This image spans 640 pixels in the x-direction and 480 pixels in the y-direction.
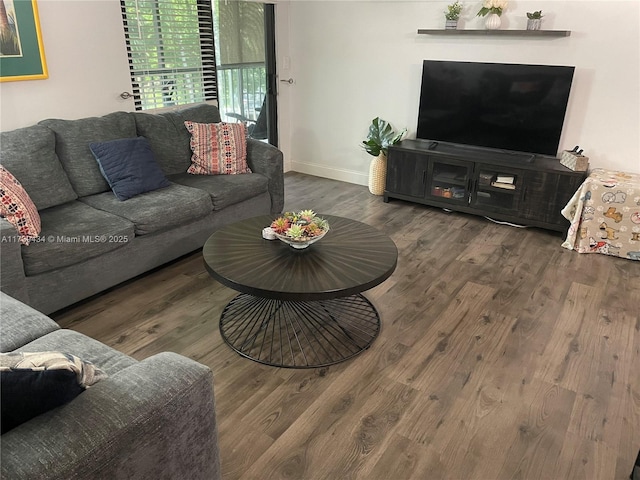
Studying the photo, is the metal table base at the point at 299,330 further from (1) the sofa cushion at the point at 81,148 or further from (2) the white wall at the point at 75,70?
(2) the white wall at the point at 75,70

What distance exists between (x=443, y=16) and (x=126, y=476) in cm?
433

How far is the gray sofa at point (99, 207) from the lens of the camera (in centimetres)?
250

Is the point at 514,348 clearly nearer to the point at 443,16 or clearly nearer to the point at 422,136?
the point at 422,136

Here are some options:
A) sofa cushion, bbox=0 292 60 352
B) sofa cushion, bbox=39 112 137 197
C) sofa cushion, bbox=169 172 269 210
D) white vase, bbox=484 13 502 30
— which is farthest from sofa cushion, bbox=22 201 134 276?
white vase, bbox=484 13 502 30

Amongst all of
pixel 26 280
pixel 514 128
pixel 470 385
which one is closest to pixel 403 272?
pixel 470 385

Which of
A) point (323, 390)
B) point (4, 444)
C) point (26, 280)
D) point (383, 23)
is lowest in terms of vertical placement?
point (323, 390)

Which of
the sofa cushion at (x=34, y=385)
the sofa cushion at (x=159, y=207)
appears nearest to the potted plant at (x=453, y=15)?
the sofa cushion at (x=159, y=207)

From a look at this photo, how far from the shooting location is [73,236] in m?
2.59

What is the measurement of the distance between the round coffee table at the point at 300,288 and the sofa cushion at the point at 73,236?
63cm

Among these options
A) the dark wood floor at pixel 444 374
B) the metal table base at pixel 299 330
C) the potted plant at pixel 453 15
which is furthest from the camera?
the potted plant at pixel 453 15

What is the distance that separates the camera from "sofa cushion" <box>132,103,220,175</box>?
11.7 ft

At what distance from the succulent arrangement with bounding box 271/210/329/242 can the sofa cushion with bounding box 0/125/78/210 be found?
1.49 m

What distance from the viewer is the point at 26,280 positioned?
2416 millimetres

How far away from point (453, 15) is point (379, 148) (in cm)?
131
